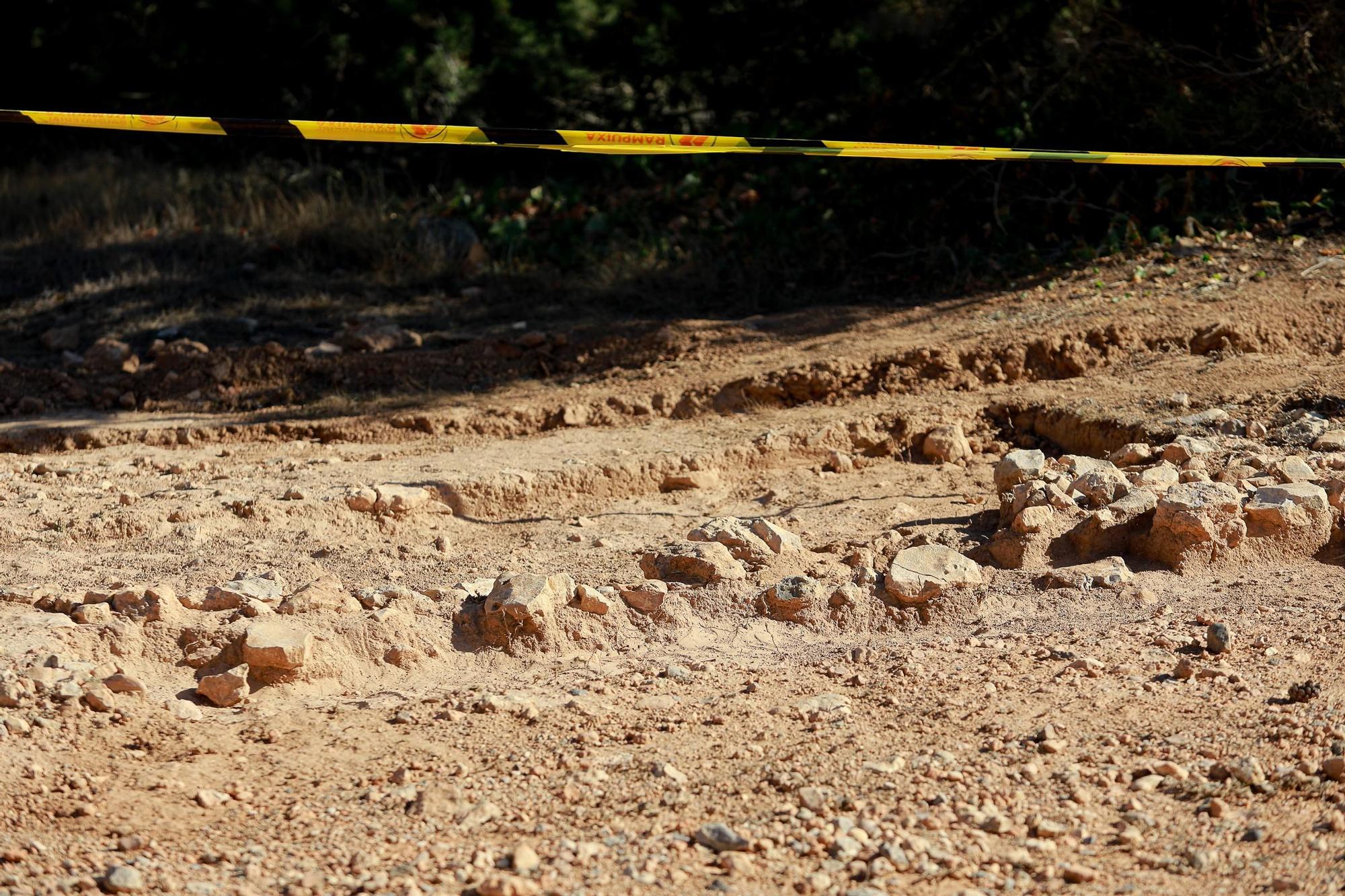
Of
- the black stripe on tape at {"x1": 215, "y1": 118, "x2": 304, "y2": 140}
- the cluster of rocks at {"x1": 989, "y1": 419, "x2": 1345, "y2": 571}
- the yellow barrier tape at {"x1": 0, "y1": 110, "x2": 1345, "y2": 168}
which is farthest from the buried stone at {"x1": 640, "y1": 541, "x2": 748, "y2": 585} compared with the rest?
the black stripe on tape at {"x1": 215, "y1": 118, "x2": 304, "y2": 140}

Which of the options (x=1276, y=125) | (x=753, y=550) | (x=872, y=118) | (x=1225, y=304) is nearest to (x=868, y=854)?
(x=753, y=550)

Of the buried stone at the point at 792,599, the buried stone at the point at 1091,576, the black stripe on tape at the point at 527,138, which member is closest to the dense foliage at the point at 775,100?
the black stripe on tape at the point at 527,138

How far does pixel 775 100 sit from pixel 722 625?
300 inches

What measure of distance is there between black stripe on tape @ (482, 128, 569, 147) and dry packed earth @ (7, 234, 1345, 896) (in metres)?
1.46

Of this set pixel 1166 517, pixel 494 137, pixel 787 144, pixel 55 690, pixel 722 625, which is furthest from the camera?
pixel 787 144

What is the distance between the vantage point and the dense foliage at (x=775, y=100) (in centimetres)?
816

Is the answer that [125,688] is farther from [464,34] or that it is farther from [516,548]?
[464,34]

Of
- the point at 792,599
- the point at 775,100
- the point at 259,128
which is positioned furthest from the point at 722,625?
the point at 775,100

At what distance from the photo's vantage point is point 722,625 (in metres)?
3.89

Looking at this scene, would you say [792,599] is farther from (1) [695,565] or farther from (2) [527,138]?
(2) [527,138]

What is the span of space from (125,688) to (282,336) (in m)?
5.01

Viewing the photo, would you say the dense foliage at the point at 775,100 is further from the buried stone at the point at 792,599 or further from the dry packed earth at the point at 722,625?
the buried stone at the point at 792,599

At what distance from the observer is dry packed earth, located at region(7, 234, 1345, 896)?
8.73 feet

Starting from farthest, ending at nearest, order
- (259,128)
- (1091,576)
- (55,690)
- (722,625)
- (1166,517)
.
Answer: (259,128) → (1166,517) → (1091,576) → (722,625) → (55,690)
